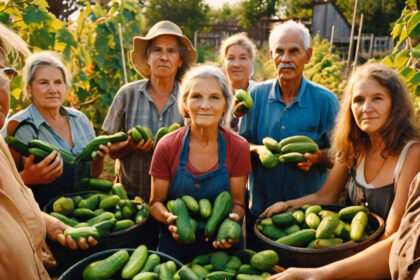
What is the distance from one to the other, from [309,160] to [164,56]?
2012mm

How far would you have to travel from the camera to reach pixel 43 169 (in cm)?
331

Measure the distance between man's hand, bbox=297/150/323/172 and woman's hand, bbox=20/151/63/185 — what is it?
2.22m

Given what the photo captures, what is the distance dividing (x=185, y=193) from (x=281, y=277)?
3.83 feet

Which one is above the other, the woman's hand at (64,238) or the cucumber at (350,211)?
the cucumber at (350,211)

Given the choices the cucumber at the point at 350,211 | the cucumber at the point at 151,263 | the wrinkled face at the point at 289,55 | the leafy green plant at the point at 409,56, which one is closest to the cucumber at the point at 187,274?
the cucumber at the point at 151,263

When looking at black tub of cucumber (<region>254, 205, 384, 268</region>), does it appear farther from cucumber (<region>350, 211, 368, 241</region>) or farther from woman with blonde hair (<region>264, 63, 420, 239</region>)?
woman with blonde hair (<region>264, 63, 420, 239</region>)

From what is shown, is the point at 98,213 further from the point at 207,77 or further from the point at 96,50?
the point at 96,50

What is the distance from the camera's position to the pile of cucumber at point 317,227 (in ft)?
8.96

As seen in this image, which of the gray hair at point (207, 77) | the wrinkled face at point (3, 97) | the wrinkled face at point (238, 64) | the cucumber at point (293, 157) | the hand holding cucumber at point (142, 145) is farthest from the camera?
the wrinkled face at point (238, 64)

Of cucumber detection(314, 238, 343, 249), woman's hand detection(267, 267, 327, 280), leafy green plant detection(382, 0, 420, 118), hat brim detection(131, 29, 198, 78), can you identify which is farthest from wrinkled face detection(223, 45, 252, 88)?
woman's hand detection(267, 267, 327, 280)

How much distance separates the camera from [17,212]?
70.2 inches

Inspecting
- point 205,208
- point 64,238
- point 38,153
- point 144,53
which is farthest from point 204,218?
point 144,53

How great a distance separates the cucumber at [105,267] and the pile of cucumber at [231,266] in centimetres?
41

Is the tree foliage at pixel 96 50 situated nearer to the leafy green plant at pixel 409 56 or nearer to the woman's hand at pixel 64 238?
the woman's hand at pixel 64 238
